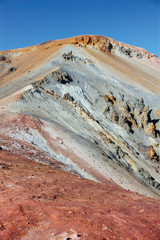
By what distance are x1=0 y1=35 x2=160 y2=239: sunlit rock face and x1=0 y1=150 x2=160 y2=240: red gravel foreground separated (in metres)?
0.03

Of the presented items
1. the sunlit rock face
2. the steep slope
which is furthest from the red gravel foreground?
the steep slope

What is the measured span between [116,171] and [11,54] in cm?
6206

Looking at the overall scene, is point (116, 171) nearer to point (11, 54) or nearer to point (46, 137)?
→ point (46, 137)

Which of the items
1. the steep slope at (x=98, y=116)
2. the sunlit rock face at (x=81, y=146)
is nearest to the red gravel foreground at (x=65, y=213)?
the sunlit rock face at (x=81, y=146)

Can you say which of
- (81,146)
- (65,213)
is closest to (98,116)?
(81,146)

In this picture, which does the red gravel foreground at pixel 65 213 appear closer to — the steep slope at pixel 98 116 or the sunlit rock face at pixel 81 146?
the sunlit rock face at pixel 81 146

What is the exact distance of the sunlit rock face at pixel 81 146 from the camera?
5.29m

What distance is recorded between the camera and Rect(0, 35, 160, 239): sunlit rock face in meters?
5.29

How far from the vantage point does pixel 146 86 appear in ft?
139

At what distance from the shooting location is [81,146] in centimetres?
1797

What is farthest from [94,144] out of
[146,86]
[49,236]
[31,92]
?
[146,86]

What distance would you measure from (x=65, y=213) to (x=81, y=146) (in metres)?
12.7

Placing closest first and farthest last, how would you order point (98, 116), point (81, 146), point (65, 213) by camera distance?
point (65, 213)
point (81, 146)
point (98, 116)

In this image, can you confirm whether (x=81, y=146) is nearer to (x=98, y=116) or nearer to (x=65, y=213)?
(x=98, y=116)
